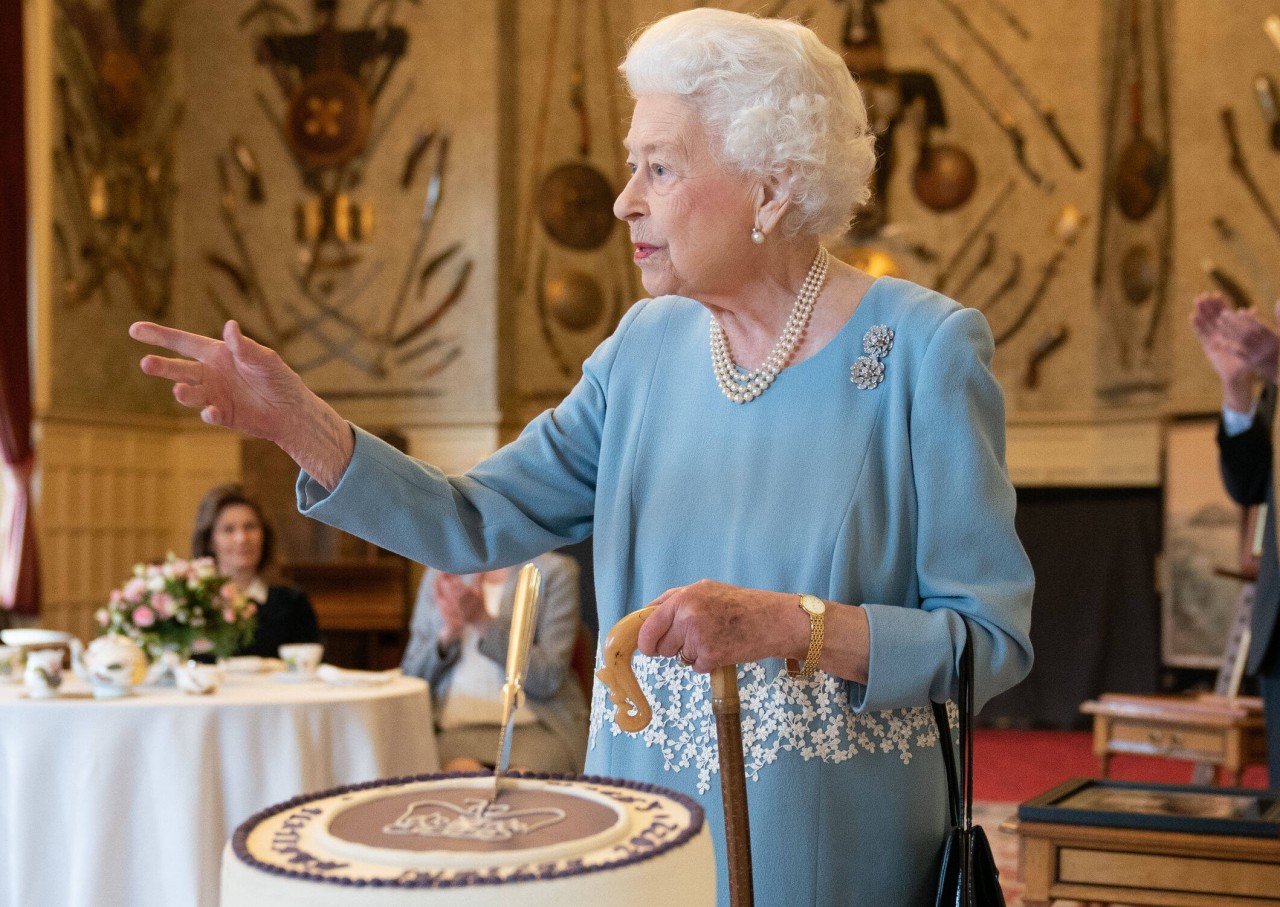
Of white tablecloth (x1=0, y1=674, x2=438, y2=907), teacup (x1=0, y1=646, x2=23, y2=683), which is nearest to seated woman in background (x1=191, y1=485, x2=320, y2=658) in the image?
teacup (x1=0, y1=646, x2=23, y2=683)

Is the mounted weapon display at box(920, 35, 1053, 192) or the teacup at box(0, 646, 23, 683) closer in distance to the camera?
the teacup at box(0, 646, 23, 683)

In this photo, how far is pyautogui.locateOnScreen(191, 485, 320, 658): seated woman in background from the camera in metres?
5.89

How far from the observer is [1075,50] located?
41.5 feet

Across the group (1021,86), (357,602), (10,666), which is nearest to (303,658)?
(10,666)

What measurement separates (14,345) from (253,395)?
31.8 feet

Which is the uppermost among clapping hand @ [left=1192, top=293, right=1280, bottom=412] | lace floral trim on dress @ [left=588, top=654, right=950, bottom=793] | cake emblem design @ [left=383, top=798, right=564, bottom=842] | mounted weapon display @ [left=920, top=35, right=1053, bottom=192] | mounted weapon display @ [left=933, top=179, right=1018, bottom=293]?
mounted weapon display @ [left=920, top=35, right=1053, bottom=192]

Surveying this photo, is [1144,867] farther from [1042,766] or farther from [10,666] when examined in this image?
[1042,766]

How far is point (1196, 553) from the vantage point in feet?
32.5

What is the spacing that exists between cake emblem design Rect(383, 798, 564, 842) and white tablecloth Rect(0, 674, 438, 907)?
10.0 feet

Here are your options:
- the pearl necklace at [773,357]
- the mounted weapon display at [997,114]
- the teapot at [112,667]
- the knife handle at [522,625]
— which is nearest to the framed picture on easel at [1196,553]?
the mounted weapon display at [997,114]

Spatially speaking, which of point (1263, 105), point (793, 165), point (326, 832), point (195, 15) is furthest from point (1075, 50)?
point (326, 832)

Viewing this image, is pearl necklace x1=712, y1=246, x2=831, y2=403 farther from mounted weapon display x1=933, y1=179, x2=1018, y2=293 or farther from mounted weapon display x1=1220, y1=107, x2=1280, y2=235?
mounted weapon display x1=933, y1=179, x2=1018, y2=293

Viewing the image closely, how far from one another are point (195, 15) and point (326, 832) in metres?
13.2

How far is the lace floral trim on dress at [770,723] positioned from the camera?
1.67m
